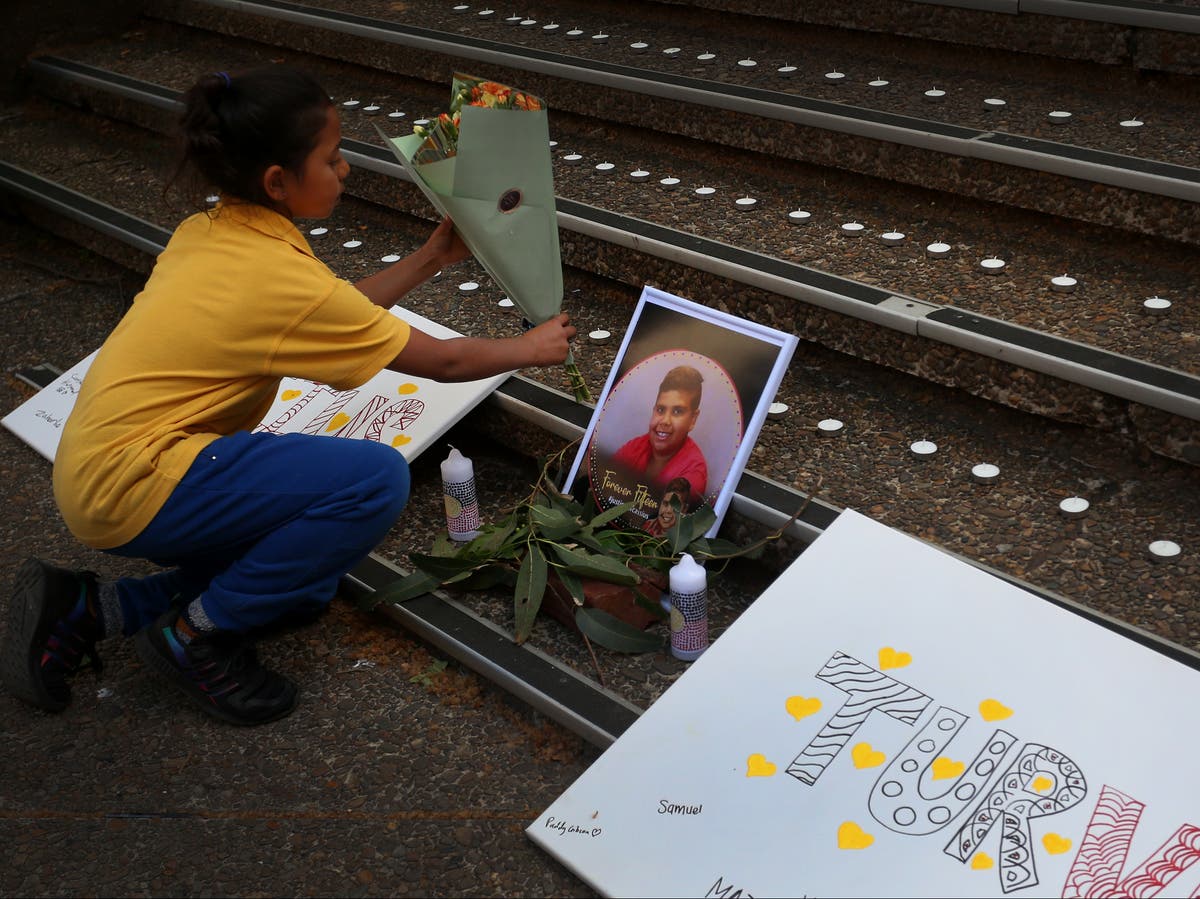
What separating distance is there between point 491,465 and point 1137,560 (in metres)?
1.14

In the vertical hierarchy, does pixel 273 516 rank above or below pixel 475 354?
below

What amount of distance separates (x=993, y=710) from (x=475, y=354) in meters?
0.87

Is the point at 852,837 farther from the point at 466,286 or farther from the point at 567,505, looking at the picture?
the point at 466,286

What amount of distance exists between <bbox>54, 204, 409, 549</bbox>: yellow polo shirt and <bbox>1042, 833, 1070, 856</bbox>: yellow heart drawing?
1044 millimetres

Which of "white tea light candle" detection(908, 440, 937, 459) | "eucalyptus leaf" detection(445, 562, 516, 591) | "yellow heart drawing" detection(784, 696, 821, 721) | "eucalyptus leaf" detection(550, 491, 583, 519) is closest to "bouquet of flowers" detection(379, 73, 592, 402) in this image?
"eucalyptus leaf" detection(550, 491, 583, 519)

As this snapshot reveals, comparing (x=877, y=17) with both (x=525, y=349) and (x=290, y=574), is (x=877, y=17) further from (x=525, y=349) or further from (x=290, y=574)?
(x=290, y=574)

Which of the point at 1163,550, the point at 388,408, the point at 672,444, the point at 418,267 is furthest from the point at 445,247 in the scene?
the point at 1163,550

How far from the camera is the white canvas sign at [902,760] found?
53.8 inches

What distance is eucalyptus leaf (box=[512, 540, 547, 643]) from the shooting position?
185 centimetres

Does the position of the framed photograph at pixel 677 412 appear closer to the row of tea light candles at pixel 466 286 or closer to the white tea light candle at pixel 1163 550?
the row of tea light candles at pixel 466 286

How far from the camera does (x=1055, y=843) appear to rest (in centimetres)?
136

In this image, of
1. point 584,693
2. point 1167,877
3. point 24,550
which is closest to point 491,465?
point 584,693

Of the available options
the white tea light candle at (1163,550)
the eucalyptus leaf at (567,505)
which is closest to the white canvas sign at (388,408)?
the eucalyptus leaf at (567,505)

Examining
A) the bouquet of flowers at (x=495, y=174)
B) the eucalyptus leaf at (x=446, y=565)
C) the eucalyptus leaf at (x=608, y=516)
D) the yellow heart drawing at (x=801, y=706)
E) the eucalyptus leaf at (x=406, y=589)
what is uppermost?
the bouquet of flowers at (x=495, y=174)
